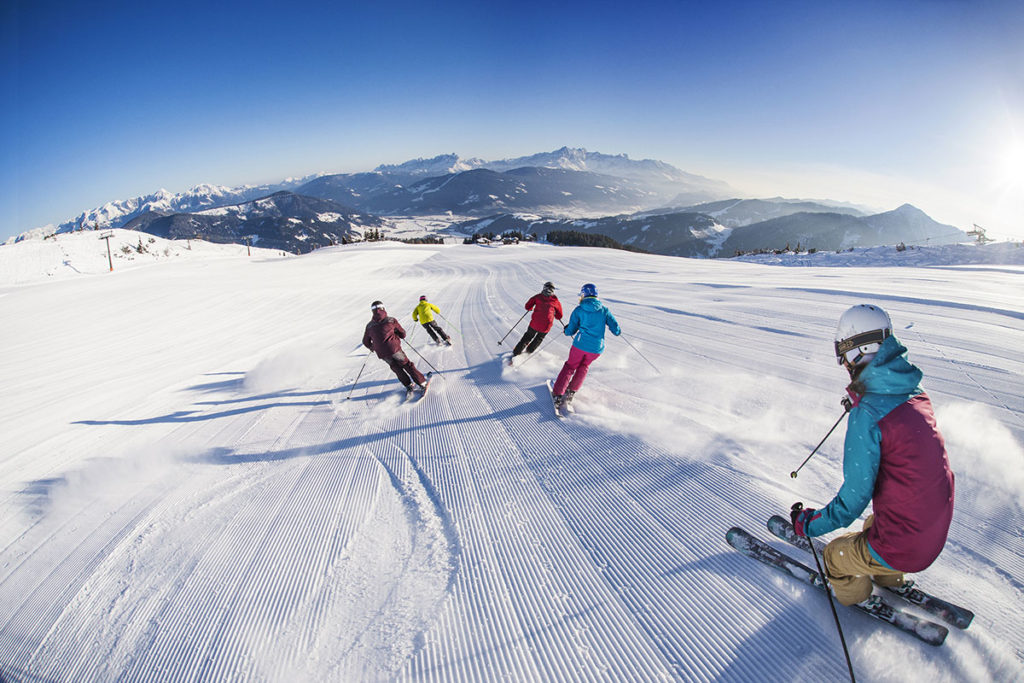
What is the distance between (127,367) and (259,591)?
8.19 meters

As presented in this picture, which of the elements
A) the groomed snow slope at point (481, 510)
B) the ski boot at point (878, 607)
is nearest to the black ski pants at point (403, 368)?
the groomed snow slope at point (481, 510)

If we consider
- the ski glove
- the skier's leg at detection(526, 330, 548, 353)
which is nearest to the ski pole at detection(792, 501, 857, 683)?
the ski glove

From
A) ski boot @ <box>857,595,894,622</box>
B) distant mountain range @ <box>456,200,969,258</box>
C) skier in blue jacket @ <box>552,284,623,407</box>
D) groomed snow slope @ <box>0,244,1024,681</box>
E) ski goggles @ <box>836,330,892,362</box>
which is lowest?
groomed snow slope @ <box>0,244,1024,681</box>

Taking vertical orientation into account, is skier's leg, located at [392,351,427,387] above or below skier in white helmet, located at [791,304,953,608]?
below

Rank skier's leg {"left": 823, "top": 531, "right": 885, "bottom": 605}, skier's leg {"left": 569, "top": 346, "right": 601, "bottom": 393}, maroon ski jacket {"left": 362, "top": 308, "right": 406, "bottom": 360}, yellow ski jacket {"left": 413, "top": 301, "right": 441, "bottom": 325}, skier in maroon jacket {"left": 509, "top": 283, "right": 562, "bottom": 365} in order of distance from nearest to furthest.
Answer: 1. skier's leg {"left": 823, "top": 531, "right": 885, "bottom": 605}
2. skier's leg {"left": 569, "top": 346, "right": 601, "bottom": 393}
3. maroon ski jacket {"left": 362, "top": 308, "right": 406, "bottom": 360}
4. skier in maroon jacket {"left": 509, "top": 283, "right": 562, "bottom": 365}
5. yellow ski jacket {"left": 413, "top": 301, "right": 441, "bottom": 325}

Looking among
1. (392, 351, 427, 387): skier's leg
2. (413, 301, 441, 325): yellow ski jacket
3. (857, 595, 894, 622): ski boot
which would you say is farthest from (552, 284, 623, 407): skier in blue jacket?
(413, 301, 441, 325): yellow ski jacket

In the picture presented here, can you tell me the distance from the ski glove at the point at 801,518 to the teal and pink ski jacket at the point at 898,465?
354 millimetres

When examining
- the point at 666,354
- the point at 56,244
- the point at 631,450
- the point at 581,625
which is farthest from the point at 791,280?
the point at 56,244

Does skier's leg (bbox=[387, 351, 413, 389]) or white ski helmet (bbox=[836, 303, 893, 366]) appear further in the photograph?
skier's leg (bbox=[387, 351, 413, 389])

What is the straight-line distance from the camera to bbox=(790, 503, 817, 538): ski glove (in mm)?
2416

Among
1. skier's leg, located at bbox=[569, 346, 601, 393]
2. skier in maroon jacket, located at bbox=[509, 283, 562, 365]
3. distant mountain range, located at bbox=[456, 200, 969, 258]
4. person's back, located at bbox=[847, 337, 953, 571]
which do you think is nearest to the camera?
person's back, located at bbox=[847, 337, 953, 571]

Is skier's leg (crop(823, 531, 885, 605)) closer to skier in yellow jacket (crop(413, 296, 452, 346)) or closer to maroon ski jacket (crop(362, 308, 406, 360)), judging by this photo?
maroon ski jacket (crop(362, 308, 406, 360))

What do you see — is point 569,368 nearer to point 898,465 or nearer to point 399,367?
point 399,367

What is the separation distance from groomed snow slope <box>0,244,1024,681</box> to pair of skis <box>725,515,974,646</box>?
0.25ft
